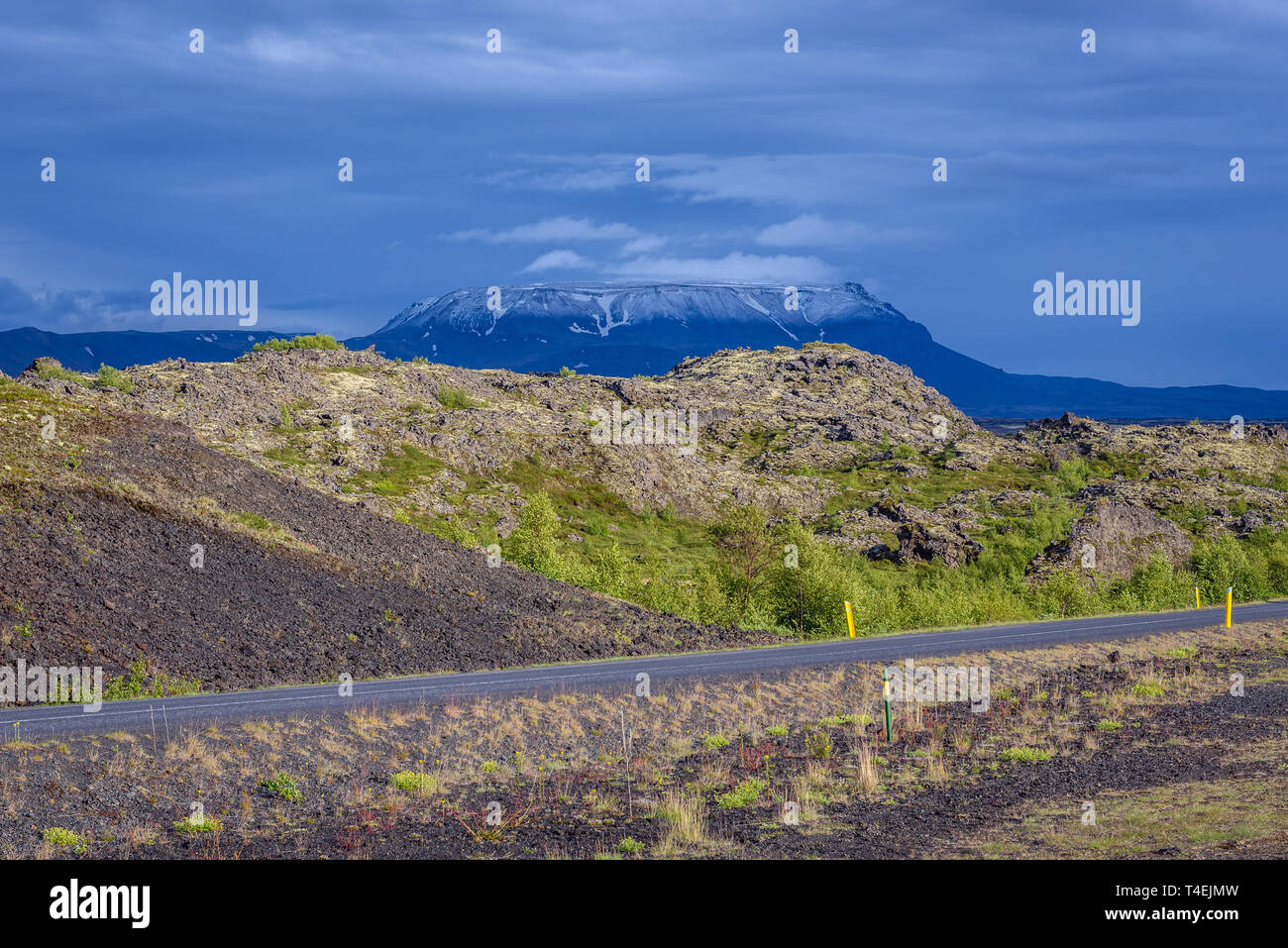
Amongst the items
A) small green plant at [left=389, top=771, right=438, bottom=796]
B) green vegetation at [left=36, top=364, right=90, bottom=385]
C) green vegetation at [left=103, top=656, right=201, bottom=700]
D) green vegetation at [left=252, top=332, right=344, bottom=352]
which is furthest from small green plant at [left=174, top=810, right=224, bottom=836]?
green vegetation at [left=252, top=332, right=344, bottom=352]

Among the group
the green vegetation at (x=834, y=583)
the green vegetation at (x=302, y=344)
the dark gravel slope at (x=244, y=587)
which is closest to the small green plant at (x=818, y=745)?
the dark gravel slope at (x=244, y=587)

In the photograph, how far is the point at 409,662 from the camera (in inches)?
1475

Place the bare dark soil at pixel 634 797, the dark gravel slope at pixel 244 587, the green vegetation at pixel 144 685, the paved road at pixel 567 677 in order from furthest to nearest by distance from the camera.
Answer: the dark gravel slope at pixel 244 587
the green vegetation at pixel 144 685
the paved road at pixel 567 677
the bare dark soil at pixel 634 797

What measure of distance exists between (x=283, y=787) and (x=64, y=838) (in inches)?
166

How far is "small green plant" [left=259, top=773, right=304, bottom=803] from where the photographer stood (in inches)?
806

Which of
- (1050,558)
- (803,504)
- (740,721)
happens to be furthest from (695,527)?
(740,721)

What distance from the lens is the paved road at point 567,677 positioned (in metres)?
24.9

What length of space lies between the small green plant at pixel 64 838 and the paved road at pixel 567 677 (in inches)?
214

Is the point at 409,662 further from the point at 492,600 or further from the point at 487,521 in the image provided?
the point at 487,521
